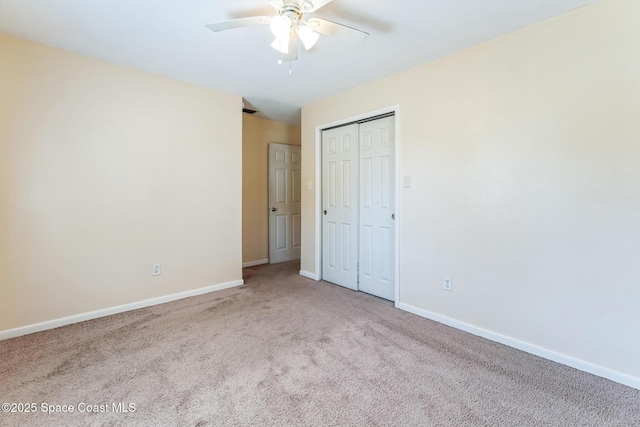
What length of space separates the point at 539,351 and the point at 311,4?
9.09ft

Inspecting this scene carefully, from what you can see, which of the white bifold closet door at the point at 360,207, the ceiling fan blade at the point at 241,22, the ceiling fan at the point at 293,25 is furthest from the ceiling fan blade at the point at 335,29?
the white bifold closet door at the point at 360,207

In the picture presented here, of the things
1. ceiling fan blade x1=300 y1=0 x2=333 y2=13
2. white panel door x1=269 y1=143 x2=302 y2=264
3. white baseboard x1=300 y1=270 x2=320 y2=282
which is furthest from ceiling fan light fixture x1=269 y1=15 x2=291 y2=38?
white panel door x1=269 y1=143 x2=302 y2=264

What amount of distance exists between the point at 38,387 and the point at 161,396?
0.76 meters

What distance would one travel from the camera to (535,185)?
2113mm

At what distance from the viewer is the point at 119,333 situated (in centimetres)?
241

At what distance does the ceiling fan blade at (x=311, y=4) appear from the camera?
163 cm

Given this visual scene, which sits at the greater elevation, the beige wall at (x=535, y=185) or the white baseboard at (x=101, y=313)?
the beige wall at (x=535, y=185)

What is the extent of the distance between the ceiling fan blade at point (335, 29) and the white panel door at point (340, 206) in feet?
5.22

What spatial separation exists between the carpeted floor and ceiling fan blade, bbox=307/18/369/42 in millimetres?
2179

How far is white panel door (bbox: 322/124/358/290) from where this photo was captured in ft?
11.6

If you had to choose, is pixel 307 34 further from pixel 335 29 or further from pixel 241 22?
pixel 241 22

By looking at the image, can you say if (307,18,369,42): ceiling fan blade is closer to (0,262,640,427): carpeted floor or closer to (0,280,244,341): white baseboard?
(0,262,640,427): carpeted floor

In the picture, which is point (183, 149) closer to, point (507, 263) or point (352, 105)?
point (352, 105)

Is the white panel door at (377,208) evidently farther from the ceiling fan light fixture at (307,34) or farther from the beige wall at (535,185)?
the ceiling fan light fixture at (307,34)
